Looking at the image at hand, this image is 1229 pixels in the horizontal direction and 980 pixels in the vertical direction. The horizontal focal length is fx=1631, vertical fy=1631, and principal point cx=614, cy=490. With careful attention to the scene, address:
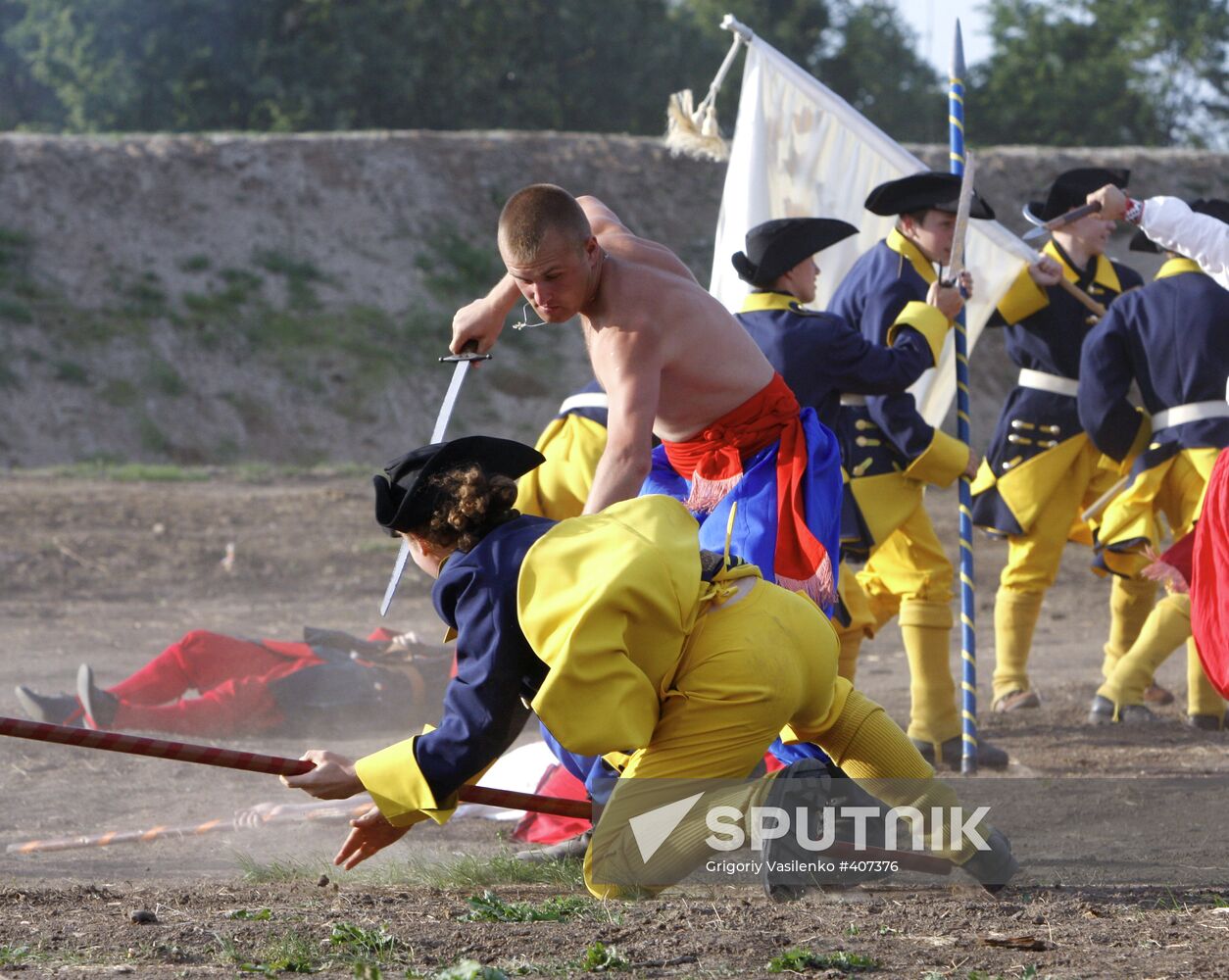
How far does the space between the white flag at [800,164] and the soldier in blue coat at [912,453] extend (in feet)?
2.52

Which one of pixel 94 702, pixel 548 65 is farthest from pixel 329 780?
pixel 548 65

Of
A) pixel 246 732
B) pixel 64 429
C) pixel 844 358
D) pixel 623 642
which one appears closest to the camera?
pixel 623 642

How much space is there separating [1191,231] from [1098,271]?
2.08 m

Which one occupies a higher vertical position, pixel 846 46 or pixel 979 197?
pixel 846 46

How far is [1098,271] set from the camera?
734 centimetres

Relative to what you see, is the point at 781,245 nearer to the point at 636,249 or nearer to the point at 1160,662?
the point at 636,249

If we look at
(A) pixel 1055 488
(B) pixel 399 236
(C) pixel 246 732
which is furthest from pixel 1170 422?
(B) pixel 399 236

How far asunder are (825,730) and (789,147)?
12.6ft

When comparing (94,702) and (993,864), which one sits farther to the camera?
(94,702)

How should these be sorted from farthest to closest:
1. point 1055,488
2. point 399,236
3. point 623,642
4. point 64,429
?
point 399,236, point 64,429, point 1055,488, point 623,642

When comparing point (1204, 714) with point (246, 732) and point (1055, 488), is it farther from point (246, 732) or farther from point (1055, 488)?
point (246, 732)

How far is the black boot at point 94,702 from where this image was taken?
621 centimetres

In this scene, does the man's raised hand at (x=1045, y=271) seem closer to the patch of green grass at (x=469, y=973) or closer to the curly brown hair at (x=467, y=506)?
the curly brown hair at (x=467, y=506)

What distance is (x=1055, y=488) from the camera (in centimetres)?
712
